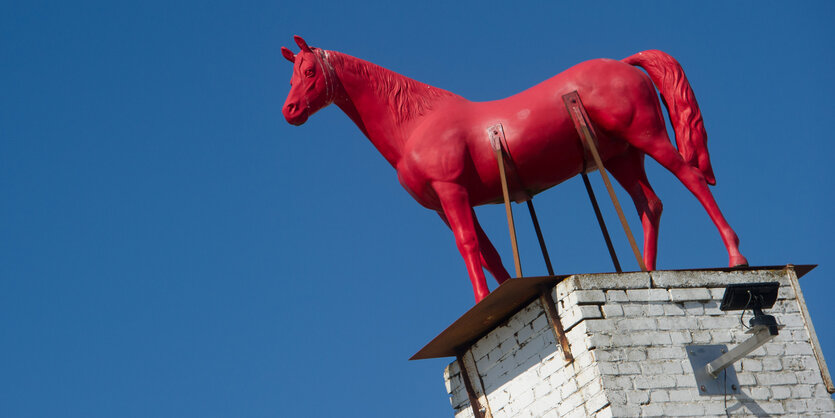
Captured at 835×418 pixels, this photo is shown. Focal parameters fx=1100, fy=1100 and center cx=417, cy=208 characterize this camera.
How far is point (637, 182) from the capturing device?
11820 millimetres

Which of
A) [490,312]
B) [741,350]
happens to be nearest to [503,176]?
[490,312]

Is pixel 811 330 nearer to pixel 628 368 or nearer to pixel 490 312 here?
pixel 628 368

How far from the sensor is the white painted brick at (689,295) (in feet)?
33.6

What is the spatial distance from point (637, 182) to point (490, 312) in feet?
7.88

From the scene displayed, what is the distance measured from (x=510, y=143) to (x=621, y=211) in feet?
4.33

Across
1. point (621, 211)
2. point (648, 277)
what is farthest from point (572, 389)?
→ point (621, 211)

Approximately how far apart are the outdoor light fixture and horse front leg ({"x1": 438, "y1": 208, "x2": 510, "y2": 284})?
2535mm

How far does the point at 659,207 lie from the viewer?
464 inches

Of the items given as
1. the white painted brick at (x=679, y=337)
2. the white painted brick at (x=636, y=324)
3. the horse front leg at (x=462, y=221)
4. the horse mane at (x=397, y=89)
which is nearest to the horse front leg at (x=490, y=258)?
the horse front leg at (x=462, y=221)

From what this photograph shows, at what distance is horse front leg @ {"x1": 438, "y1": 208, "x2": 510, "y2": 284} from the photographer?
38.9ft

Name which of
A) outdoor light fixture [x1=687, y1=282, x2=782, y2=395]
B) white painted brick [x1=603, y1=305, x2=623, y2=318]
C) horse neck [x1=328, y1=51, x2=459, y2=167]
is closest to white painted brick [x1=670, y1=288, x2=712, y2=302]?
outdoor light fixture [x1=687, y1=282, x2=782, y2=395]

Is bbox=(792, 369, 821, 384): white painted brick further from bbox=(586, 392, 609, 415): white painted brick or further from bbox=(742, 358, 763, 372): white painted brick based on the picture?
bbox=(586, 392, 609, 415): white painted brick

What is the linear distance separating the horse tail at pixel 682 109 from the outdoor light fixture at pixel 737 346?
2028 millimetres

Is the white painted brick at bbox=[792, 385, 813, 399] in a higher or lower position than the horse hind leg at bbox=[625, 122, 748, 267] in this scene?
lower
